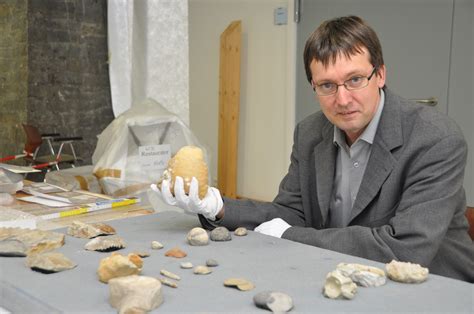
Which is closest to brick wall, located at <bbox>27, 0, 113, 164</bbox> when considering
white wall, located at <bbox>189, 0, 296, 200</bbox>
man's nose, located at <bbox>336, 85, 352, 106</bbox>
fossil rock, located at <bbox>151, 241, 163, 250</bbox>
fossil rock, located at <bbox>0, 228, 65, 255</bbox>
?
white wall, located at <bbox>189, 0, 296, 200</bbox>

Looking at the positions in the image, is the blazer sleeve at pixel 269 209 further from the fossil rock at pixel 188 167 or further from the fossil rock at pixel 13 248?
the fossil rock at pixel 13 248

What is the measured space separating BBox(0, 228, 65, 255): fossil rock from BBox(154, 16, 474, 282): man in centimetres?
30

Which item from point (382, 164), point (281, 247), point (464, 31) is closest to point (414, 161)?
point (382, 164)

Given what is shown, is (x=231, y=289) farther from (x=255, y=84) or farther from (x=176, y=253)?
(x=255, y=84)

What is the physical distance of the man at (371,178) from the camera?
143 cm

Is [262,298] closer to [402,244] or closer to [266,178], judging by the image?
[402,244]

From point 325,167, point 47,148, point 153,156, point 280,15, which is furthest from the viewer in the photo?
point 280,15

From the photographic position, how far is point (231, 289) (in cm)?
104

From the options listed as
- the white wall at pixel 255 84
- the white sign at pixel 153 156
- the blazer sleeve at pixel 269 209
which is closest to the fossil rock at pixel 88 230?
the blazer sleeve at pixel 269 209

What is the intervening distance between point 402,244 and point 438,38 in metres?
2.44

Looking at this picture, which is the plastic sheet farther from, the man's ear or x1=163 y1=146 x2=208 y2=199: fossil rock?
the man's ear

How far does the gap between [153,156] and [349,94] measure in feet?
3.49

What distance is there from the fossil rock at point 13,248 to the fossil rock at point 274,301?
553 mm

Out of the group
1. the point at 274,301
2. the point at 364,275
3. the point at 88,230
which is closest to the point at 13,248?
the point at 88,230
